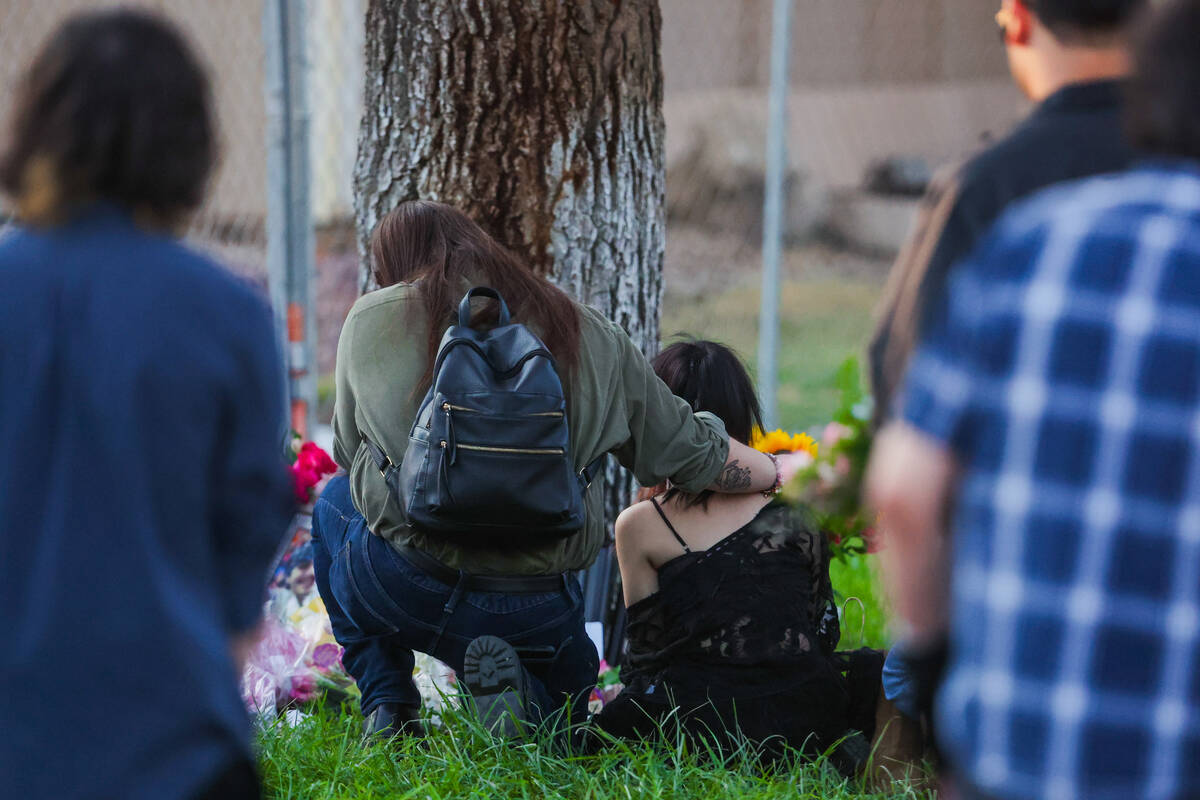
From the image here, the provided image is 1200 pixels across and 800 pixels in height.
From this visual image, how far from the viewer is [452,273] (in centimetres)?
315

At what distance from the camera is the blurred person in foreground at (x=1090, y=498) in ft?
3.80

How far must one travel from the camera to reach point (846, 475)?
172cm

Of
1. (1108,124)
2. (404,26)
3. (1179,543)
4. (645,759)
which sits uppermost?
(404,26)

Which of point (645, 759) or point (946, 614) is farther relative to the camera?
point (645, 759)

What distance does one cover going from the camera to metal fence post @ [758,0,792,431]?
17.4 feet

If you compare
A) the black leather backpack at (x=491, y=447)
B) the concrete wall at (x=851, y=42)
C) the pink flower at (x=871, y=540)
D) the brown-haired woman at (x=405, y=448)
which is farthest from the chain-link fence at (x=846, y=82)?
the black leather backpack at (x=491, y=447)

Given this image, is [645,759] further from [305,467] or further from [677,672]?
[305,467]

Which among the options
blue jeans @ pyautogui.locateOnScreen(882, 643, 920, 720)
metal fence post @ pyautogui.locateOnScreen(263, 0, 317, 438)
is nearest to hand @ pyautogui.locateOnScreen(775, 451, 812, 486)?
blue jeans @ pyautogui.locateOnScreen(882, 643, 920, 720)

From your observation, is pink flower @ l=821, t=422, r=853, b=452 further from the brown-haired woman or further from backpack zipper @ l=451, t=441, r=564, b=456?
the brown-haired woman

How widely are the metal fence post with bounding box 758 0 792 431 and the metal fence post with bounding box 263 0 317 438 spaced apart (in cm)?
185

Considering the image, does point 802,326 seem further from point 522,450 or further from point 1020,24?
point 1020,24

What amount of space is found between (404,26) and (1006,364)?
3.07 m

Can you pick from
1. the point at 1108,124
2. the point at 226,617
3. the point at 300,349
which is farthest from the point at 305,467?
the point at 1108,124

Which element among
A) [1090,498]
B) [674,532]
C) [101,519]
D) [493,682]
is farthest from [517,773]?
[1090,498]
